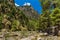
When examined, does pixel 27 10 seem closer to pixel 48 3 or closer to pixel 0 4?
pixel 0 4

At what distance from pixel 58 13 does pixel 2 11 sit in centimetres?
718

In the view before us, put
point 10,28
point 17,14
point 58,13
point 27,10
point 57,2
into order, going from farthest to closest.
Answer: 1. point 27,10
2. point 17,14
3. point 10,28
4. point 57,2
5. point 58,13

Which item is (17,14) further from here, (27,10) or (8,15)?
(27,10)

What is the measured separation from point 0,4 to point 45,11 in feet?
19.0

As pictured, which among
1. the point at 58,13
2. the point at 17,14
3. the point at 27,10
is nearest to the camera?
the point at 58,13

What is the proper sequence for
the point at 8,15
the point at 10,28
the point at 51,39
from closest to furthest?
the point at 51,39 → the point at 10,28 → the point at 8,15

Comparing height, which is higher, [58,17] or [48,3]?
[48,3]

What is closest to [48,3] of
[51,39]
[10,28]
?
[10,28]

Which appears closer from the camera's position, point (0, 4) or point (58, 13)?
point (58, 13)

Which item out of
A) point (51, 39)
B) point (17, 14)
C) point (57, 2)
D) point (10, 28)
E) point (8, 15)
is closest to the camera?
point (51, 39)

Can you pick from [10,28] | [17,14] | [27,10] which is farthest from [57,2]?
[27,10]

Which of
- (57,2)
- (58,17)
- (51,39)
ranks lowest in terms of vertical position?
(51,39)

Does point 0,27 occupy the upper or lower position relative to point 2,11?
lower

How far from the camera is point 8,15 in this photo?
16875 mm
